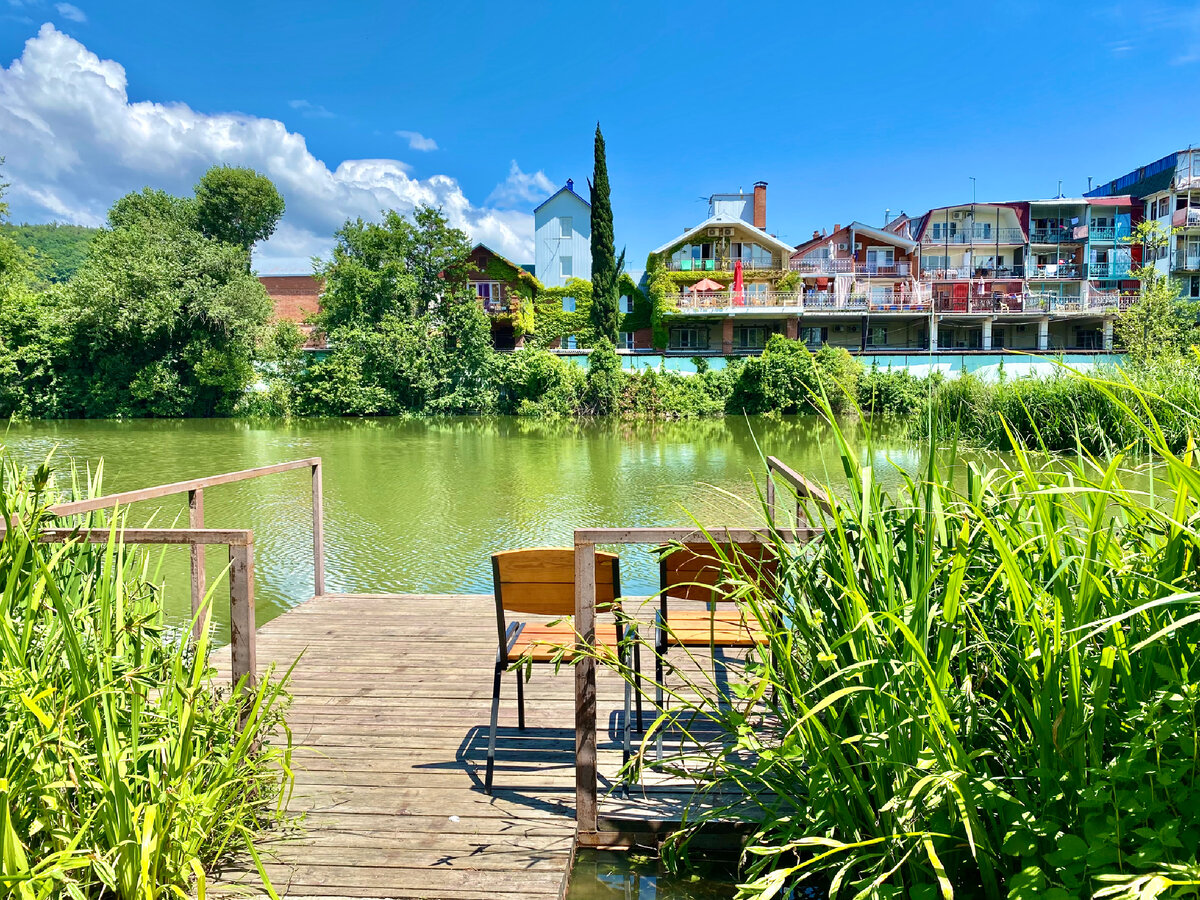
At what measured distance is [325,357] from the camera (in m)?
31.2

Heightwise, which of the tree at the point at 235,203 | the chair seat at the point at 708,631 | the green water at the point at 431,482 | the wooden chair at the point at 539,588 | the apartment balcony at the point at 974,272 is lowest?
the green water at the point at 431,482

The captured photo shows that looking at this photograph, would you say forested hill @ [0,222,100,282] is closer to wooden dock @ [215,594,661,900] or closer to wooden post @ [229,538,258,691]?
wooden dock @ [215,594,661,900]

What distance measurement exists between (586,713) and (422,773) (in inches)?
33.0

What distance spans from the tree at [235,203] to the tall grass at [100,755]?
41625 mm

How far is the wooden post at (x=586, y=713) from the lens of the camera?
2.52 metres

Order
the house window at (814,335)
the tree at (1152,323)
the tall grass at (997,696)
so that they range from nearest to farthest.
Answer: the tall grass at (997,696)
the tree at (1152,323)
the house window at (814,335)

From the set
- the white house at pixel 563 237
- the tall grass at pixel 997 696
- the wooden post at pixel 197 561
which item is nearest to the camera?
the tall grass at pixel 997 696

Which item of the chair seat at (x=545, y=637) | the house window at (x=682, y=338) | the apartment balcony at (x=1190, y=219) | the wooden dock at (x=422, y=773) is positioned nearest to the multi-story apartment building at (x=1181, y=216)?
the apartment balcony at (x=1190, y=219)

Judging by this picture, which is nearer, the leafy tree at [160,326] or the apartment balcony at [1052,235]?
the leafy tree at [160,326]

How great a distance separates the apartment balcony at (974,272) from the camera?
4084cm

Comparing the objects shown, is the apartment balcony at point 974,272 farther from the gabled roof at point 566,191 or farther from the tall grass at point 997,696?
the tall grass at point 997,696

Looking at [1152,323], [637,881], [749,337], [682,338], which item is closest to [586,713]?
[637,881]

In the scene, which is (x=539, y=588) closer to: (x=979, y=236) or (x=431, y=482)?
(x=431, y=482)

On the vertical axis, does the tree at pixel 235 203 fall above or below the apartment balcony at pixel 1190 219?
above
